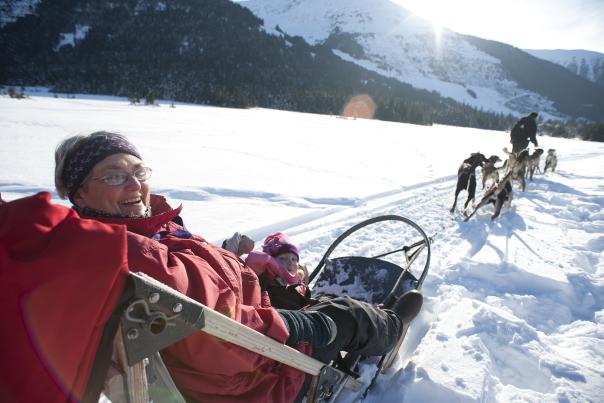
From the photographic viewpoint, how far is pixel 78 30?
84.6 meters

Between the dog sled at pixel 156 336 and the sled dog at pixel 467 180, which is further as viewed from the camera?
the sled dog at pixel 467 180

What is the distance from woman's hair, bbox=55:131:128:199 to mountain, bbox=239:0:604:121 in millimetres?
110822

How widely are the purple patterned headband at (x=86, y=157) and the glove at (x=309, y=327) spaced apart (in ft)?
3.11

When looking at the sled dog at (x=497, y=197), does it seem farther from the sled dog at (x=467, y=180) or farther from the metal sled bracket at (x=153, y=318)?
the metal sled bracket at (x=153, y=318)

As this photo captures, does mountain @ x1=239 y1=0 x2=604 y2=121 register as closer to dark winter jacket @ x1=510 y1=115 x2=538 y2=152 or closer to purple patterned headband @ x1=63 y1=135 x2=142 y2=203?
dark winter jacket @ x1=510 y1=115 x2=538 y2=152

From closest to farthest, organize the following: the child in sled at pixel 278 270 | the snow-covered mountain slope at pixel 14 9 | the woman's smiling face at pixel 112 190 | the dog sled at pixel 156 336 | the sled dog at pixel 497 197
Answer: the dog sled at pixel 156 336 → the woman's smiling face at pixel 112 190 → the child in sled at pixel 278 270 → the sled dog at pixel 497 197 → the snow-covered mountain slope at pixel 14 9

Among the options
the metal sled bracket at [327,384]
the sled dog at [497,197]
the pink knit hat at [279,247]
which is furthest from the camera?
the sled dog at [497,197]

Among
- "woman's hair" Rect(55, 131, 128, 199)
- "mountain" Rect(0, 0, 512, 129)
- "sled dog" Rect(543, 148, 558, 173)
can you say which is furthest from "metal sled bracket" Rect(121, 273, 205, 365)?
"mountain" Rect(0, 0, 512, 129)

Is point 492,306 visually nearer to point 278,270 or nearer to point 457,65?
point 278,270

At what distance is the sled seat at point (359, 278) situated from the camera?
279cm

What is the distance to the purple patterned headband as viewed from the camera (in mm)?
1418

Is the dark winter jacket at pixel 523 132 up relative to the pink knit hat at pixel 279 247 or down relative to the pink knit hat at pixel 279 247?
up

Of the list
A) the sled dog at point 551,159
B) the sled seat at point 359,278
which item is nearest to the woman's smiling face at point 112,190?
the sled seat at point 359,278

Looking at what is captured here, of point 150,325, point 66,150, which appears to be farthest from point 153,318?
A: point 66,150
